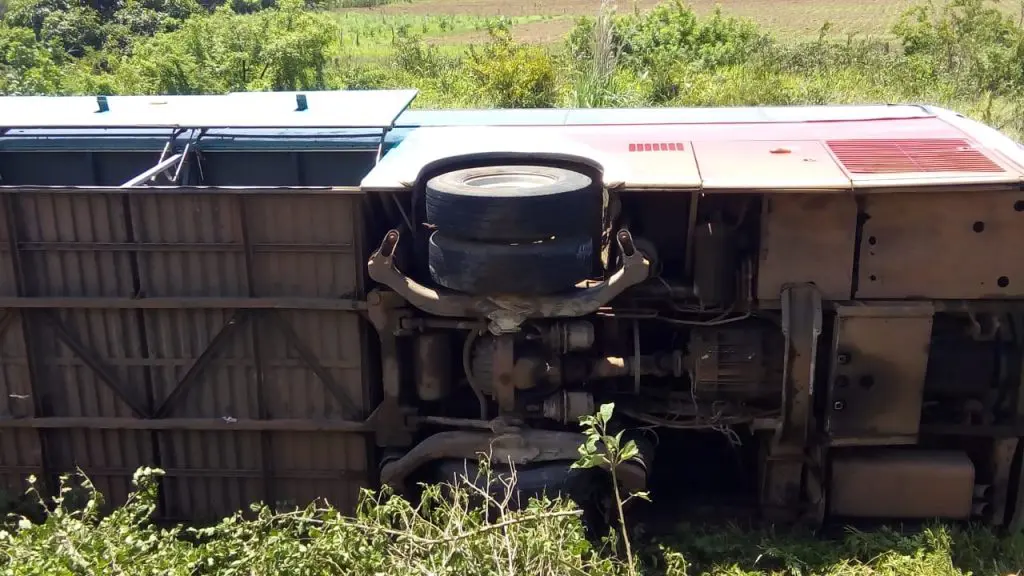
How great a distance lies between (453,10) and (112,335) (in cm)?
4560

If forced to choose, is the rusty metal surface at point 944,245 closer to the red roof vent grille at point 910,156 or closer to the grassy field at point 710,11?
the red roof vent grille at point 910,156

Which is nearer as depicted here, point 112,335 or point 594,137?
point 112,335

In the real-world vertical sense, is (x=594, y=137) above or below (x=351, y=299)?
above

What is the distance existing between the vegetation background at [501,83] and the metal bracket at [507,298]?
3.35ft

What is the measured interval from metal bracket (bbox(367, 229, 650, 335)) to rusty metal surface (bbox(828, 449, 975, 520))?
1.81 meters

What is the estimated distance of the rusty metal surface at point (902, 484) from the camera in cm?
552

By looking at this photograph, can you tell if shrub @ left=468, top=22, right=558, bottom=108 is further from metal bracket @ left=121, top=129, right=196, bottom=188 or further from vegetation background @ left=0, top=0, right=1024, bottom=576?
metal bracket @ left=121, top=129, right=196, bottom=188

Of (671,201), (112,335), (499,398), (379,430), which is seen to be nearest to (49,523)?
(112,335)

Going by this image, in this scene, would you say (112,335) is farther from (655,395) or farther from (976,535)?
(976,535)

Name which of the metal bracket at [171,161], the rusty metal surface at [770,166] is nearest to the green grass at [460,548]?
the rusty metal surface at [770,166]

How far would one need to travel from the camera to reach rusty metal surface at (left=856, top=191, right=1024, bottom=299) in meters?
5.27

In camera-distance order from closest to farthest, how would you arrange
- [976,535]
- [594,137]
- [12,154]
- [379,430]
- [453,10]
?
[976,535], [379,430], [594,137], [12,154], [453,10]

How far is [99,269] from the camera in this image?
5.84m

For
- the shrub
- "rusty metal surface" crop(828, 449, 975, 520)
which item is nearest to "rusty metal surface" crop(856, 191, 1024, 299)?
"rusty metal surface" crop(828, 449, 975, 520)
